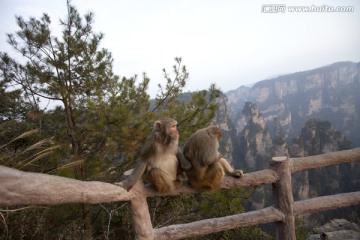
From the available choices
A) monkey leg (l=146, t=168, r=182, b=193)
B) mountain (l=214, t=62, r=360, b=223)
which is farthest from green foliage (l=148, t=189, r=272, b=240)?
monkey leg (l=146, t=168, r=182, b=193)

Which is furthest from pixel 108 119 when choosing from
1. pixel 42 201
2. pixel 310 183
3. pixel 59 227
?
pixel 310 183

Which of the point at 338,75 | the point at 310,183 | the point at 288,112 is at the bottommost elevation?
the point at 310,183

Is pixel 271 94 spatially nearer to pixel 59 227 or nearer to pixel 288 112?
pixel 288 112

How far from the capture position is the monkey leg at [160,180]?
2.73 metres

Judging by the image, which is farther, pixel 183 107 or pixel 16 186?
pixel 183 107

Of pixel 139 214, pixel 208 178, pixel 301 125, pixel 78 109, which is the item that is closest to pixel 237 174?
pixel 208 178

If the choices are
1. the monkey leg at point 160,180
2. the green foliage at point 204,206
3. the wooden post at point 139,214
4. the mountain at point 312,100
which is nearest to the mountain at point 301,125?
the mountain at point 312,100

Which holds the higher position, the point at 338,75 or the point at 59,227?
the point at 338,75

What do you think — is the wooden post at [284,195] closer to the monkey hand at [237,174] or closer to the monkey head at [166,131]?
the monkey hand at [237,174]

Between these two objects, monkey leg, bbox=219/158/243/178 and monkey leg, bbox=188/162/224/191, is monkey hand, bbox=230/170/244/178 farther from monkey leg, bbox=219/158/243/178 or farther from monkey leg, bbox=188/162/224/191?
monkey leg, bbox=188/162/224/191

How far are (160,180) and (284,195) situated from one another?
1427 millimetres

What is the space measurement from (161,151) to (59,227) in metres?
4.51

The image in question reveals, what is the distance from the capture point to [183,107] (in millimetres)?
6984

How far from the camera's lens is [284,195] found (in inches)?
124
